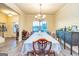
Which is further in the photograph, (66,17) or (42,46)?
(66,17)

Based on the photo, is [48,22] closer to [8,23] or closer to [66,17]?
[66,17]

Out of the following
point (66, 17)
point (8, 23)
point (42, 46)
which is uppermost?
point (66, 17)

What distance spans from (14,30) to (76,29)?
4.97 feet

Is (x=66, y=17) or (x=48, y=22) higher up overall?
(x=66, y=17)

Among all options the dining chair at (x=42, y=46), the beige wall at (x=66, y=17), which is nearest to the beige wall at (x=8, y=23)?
the dining chair at (x=42, y=46)

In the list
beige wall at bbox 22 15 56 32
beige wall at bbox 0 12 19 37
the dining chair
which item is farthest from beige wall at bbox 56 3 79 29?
beige wall at bbox 0 12 19 37

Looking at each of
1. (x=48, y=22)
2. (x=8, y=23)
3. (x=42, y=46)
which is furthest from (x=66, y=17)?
(x=8, y=23)

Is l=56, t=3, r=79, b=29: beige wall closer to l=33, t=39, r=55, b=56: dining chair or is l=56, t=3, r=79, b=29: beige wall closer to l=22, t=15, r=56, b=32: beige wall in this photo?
l=22, t=15, r=56, b=32: beige wall

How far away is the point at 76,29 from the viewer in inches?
111

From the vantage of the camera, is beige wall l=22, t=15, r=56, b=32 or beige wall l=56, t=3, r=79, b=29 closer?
beige wall l=22, t=15, r=56, b=32

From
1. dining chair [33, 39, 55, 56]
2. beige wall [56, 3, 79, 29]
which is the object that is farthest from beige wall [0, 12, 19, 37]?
beige wall [56, 3, 79, 29]

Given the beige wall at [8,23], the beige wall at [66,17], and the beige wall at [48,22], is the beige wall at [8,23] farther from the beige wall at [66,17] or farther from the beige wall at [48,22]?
the beige wall at [66,17]

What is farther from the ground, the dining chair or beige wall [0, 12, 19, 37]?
beige wall [0, 12, 19, 37]

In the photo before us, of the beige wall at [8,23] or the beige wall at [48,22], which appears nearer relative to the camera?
the beige wall at [48,22]
